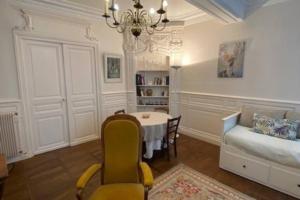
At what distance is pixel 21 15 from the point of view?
2.93 metres

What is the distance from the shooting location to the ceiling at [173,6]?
3.24 meters

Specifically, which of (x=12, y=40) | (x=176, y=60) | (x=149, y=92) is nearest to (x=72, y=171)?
(x=12, y=40)

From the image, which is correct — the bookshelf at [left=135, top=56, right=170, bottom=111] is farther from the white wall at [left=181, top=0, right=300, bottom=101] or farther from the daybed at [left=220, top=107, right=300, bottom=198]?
the daybed at [left=220, top=107, right=300, bottom=198]

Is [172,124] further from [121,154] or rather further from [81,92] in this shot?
A: [81,92]

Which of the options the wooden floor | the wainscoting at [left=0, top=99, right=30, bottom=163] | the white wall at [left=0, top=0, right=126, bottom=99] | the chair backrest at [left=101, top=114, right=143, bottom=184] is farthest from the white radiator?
the chair backrest at [left=101, top=114, right=143, bottom=184]

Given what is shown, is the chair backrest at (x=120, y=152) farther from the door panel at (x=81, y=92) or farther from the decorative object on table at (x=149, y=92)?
the decorative object on table at (x=149, y=92)

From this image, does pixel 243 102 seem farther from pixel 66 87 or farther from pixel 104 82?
pixel 66 87

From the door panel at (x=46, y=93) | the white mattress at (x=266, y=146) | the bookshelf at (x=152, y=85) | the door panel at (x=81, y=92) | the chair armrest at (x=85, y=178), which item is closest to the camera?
the chair armrest at (x=85, y=178)

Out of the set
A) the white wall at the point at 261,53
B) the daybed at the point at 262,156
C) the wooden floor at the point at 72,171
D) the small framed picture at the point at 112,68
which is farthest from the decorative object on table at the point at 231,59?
the small framed picture at the point at 112,68

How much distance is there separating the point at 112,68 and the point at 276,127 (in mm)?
3506

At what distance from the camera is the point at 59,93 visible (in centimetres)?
350

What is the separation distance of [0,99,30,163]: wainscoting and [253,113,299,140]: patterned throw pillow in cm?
403

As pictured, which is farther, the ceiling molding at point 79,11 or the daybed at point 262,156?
the ceiling molding at point 79,11

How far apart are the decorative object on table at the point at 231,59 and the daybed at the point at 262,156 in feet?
2.66
